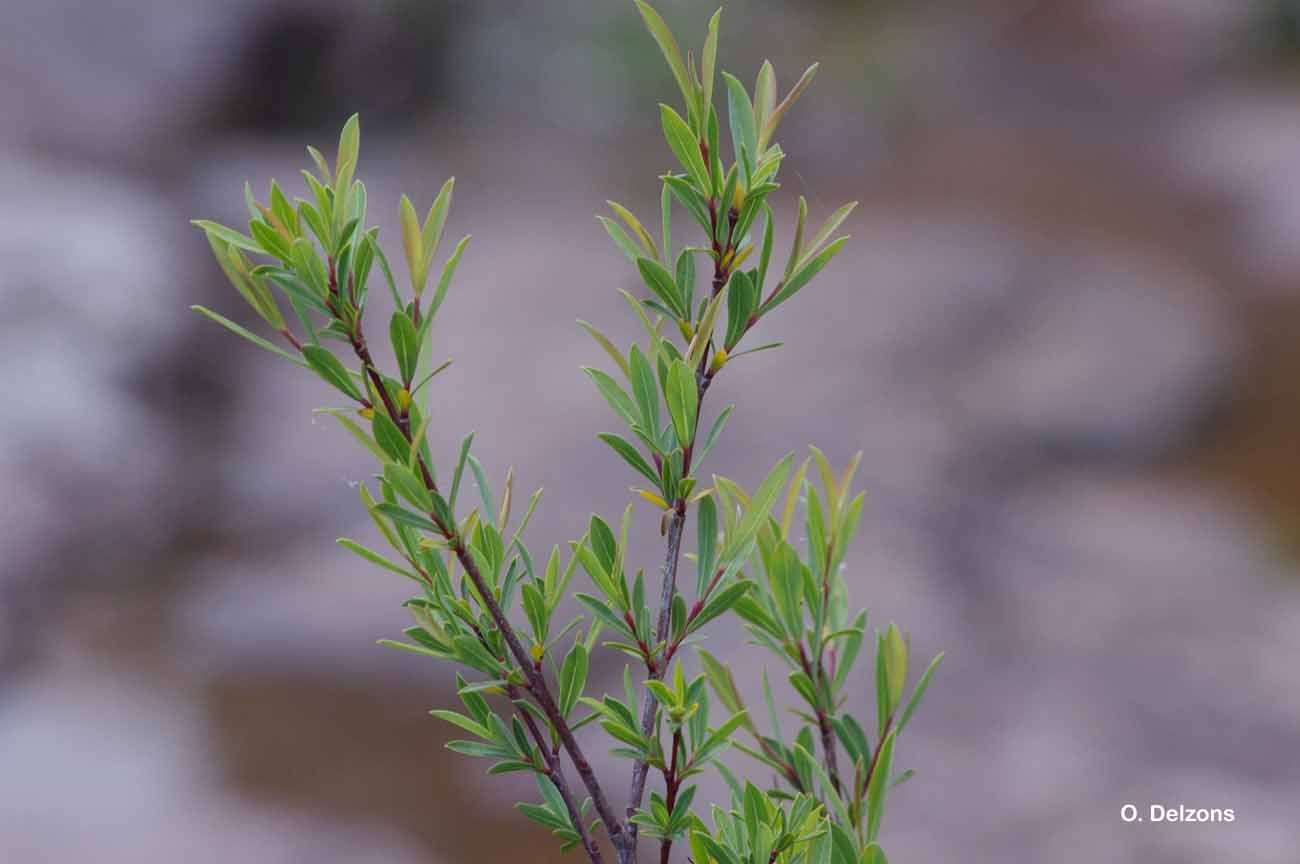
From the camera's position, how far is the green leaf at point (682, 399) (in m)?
0.55

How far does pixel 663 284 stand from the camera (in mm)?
569

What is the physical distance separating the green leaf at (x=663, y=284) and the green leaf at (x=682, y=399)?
0.04 m

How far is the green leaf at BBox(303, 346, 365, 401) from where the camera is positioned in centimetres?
51

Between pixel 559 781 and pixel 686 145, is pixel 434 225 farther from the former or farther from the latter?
pixel 559 781

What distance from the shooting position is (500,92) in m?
5.24

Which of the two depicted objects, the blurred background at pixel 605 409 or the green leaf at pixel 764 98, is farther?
the blurred background at pixel 605 409

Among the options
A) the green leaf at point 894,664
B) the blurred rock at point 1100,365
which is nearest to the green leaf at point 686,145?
the green leaf at point 894,664

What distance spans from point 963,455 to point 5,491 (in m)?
2.43

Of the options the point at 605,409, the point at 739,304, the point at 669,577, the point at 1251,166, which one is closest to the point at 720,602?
the point at 669,577

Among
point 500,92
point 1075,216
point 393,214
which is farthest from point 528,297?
point 1075,216

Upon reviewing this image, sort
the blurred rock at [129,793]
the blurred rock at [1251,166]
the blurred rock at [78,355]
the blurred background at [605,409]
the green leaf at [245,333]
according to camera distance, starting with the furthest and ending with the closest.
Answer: the blurred rock at [1251,166], the blurred rock at [78,355], the blurred background at [605,409], the blurred rock at [129,793], the green leaf at [245,333]

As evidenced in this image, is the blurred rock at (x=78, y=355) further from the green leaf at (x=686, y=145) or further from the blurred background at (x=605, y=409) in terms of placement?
the green leaf at (x=686, y=145)

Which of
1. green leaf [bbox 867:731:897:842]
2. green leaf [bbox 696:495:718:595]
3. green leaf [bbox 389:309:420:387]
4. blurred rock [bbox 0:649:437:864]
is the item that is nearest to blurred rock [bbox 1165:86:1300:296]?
blurred rock [bbox 0:649:437:864]

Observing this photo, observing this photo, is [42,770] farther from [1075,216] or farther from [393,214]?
[1075,216]
